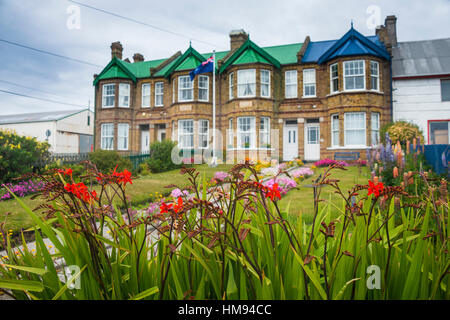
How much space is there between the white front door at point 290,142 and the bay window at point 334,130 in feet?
7.97

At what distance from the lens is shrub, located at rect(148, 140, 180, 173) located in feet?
48.6

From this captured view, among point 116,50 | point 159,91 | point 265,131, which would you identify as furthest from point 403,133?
point 116,50

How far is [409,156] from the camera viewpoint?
764 centimetres

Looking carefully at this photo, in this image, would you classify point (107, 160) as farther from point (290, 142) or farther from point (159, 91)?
point (290, 142)

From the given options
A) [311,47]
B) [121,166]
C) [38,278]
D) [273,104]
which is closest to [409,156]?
[38,278]

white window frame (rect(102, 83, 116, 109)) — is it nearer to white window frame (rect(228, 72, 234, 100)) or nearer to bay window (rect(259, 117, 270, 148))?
white window frame (rect(228, 72, 234, 100))

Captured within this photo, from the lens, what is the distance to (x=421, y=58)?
18953 millimetres

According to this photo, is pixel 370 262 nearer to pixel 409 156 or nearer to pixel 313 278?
pixel 313 278

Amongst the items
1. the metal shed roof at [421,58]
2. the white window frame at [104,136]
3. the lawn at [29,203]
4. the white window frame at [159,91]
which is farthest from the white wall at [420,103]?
the white window frame at [104,136]

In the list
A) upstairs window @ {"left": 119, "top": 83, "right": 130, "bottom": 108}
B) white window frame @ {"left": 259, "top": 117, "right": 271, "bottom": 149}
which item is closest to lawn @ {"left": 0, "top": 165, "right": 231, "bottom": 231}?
white window frame @ {"left": 259, "top": 117, "right": 271, "bottom": 149}

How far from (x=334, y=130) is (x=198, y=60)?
34.5 feet

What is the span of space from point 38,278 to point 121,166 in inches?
446

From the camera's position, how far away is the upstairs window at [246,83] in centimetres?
1861

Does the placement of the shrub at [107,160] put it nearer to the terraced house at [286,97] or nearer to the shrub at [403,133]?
the terraced house at [286,97]
